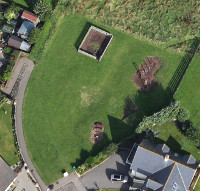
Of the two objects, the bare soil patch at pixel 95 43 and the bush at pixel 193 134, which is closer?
the bush at pixel 193 134

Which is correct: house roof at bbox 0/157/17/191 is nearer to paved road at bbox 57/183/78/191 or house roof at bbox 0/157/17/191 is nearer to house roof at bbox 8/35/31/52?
paved road at bbox 57/183/78/191

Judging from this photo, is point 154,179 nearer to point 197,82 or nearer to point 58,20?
point 197,82

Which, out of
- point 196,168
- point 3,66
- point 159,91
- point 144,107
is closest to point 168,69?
point 159,91

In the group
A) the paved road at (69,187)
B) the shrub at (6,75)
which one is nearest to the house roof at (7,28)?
the shrub at (6,75)

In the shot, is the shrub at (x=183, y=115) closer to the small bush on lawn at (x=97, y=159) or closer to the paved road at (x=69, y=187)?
the small bush on lawn at (x=97, y=159)

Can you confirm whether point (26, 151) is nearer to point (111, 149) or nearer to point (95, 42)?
point (111, 149)
